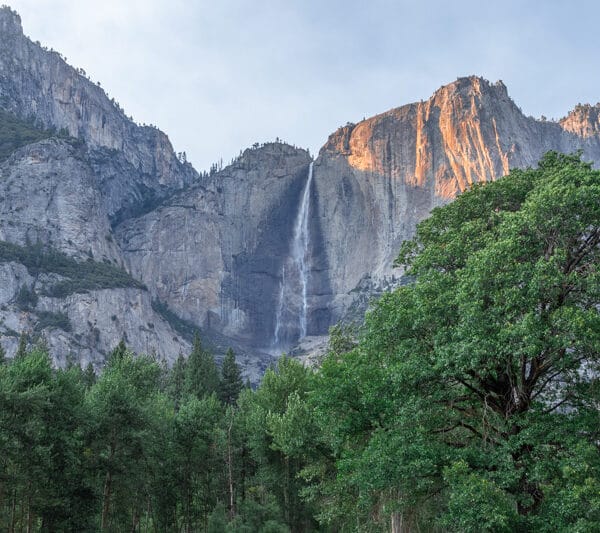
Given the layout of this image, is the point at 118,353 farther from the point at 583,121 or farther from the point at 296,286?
the point at 583,121

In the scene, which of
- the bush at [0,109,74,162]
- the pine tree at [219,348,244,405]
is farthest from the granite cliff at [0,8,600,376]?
the pine tree at [219,348,244,405]

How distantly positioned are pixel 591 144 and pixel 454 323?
178 meters

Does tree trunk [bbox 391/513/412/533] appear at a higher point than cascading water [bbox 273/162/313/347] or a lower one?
lower

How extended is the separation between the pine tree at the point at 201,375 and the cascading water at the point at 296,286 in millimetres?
81022

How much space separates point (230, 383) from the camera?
260 feet

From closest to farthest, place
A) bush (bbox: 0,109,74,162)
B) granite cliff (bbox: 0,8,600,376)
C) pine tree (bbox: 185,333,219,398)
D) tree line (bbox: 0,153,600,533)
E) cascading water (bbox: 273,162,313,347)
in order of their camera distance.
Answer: tree line (bbox: 0,153,600,533)
pine tree (bbox: 185,333,219,398)
granite cliff (bbox: 0,8,600,376)
bush (bbox: 0,109,74,162)
cascading water (bbox: 273,162,313,347)

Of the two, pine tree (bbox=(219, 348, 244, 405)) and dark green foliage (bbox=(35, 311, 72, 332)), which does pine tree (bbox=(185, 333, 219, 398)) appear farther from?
dark green foliage (bbox=(35, 311, 72, 332))

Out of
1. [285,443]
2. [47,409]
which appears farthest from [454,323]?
[47,409]

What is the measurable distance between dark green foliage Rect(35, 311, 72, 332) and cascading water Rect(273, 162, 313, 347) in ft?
179

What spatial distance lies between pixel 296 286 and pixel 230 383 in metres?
88.5

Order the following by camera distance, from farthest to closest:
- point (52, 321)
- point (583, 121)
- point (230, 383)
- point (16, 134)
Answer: point (583, 121), point (16, 134), point (52, 321), point (230, 383)

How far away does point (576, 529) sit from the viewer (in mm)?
16438

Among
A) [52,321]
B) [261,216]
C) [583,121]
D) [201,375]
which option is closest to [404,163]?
[261,216]

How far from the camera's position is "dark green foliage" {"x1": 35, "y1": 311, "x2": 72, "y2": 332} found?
11994 cm
